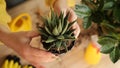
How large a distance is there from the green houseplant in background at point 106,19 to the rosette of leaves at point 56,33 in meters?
0.05

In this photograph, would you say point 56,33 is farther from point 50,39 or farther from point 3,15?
point 3,15

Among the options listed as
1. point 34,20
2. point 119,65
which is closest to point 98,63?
point 119,65

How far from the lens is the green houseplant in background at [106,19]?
0.60m

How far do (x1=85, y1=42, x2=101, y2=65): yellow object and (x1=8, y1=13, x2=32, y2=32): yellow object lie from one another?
0.78ft

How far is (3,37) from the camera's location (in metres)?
0.86

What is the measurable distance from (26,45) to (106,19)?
0.87 feet

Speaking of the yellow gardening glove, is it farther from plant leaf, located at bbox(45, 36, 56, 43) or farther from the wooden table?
plant leaf, located at bbox(45, 36, 56, 43)

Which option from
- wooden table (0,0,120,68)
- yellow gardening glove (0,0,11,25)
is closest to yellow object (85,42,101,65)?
wooden table (0,0,120,68)

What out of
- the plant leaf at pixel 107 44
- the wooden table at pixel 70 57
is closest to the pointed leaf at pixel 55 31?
the plant leaf at pixel 107 44

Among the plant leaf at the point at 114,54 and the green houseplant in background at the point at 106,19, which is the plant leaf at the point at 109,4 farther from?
the plant leaf at the point at 114,54

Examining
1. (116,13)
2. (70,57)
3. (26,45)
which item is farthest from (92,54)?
(116,13)

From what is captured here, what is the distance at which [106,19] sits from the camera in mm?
671

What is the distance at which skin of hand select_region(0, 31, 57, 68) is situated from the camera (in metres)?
0.76

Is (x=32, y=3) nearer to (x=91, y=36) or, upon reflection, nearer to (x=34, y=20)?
(x=34, y=20)
